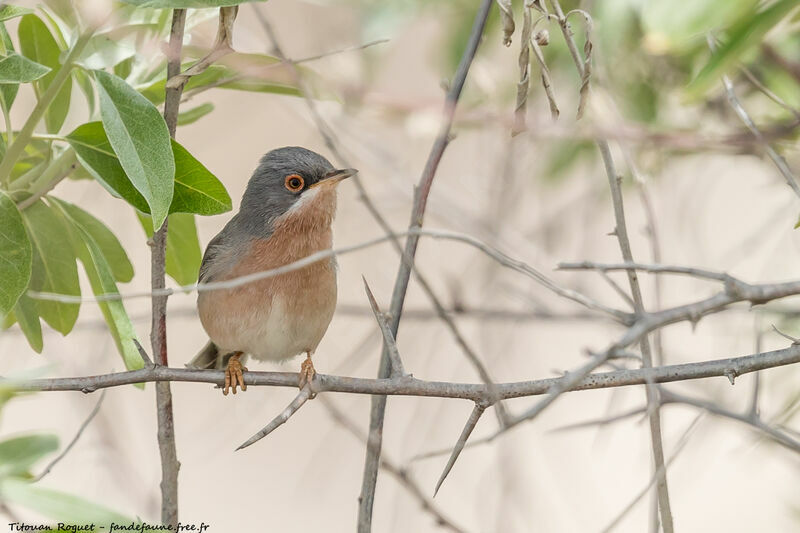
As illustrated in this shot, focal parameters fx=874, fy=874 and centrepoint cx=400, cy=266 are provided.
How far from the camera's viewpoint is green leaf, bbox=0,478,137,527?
1584 millimetres

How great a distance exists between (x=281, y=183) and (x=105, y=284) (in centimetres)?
206

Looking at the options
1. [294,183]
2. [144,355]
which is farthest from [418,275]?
[294,183]

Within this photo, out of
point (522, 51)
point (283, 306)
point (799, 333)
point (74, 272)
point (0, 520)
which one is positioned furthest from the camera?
point (0, 520)

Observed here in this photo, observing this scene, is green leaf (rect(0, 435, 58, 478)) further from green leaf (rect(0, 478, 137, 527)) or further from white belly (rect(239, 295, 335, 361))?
white belly (rect(239, 295, 335, 361))

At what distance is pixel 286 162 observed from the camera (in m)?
4.95

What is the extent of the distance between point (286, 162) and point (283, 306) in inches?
35.8

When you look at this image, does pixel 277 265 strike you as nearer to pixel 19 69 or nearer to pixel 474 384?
pixel 19 69

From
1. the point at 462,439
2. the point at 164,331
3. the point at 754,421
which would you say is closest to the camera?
the point at 462,439

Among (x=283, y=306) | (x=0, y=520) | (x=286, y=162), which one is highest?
(x=286, y=162)

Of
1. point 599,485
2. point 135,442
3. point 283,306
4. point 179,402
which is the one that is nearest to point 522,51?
point 283,306

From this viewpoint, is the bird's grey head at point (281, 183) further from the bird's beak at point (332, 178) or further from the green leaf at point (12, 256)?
the green leaf at point (12, 256)

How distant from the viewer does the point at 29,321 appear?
3230 mm

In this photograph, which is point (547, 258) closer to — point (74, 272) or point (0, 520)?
point (74, 272)

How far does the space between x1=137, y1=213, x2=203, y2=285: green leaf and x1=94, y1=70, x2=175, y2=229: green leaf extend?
897mm
